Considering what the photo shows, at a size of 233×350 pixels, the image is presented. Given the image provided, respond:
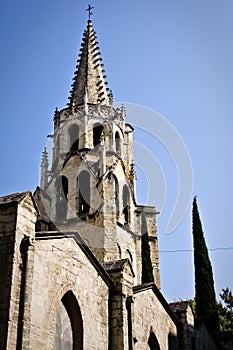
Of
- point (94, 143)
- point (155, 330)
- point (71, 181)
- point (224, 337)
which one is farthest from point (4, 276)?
point (94, 143)

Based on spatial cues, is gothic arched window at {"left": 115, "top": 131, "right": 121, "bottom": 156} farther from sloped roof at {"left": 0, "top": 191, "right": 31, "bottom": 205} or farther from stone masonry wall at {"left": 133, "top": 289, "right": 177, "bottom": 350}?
sloped roof at {"left": 0, "top": 191, "right": 31, "bottom": 205}

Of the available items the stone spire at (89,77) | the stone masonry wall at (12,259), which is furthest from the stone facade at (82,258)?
the stone spire at (89,77)

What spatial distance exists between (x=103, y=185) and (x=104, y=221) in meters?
2.87

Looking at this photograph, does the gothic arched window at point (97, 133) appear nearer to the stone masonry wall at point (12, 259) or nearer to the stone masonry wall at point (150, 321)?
the stone masonry wall at point (150, 321)

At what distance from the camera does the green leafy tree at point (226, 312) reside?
3500cm

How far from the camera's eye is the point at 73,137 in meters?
39.2

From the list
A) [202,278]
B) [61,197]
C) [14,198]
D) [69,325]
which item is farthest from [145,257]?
[14,198]

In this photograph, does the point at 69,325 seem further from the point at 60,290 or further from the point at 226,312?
the point at 226,312

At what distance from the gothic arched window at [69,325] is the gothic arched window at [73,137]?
24757mm

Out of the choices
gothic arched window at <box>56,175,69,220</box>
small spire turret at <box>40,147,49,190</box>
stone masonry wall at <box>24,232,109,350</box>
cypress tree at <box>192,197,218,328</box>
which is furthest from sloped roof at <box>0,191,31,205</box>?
small spire turret at <box>40,147,49,190</box>

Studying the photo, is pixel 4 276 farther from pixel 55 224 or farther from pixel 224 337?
pixel 55 224

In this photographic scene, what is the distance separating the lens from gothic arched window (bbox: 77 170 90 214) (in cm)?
3569

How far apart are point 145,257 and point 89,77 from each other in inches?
664

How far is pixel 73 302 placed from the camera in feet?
48.1
